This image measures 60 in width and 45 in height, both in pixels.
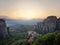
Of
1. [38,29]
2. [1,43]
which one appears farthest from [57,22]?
[1,43]

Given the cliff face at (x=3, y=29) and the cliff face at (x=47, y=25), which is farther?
the cliff face at (x=47, y=25)

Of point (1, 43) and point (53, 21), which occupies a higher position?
point (53, 21)

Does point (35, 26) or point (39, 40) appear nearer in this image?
point (39, 40)

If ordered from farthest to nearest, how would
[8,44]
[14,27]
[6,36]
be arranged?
[14,27] → [6,36] → [8,44]

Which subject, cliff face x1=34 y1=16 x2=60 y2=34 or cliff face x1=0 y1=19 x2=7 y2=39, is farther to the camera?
cliff face x1=34 y1=16 x2=60 y2=34

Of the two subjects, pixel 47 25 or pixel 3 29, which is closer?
pixel 3 29

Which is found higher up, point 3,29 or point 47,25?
point 47,25

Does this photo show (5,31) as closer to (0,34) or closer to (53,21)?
(0,34)

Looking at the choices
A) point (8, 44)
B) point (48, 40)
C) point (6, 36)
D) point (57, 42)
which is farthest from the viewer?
point (6, 36)
